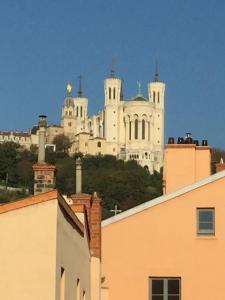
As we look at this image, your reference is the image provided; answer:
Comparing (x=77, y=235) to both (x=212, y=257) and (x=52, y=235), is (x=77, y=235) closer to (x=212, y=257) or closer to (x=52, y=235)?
(x=52, y=235)

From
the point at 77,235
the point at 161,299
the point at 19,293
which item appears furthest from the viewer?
the point at 161,299

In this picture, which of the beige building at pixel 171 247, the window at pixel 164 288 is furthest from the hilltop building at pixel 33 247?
the window at pixel 164 288

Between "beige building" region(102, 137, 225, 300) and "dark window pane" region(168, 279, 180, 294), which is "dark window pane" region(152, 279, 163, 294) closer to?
"beige building" region(102, 137, 225, 300)

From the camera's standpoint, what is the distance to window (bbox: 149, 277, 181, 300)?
22188mm

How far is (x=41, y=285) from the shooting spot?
13570mm

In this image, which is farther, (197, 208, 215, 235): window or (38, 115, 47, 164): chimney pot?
(197, 208, 215, 235): window

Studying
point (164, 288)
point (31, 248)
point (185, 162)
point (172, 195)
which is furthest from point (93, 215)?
point (31, 248)

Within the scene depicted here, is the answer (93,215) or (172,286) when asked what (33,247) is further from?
(172,286)

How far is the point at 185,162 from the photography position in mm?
26266

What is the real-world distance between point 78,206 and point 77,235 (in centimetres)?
117

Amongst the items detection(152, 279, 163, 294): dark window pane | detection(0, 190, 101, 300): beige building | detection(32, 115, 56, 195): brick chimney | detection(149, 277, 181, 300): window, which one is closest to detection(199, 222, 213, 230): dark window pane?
detection(149, 277, 181, 300): window

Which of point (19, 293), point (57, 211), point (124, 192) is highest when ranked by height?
point (124, 192)

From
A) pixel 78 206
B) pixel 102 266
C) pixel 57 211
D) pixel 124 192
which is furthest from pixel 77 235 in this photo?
pixel 124 192

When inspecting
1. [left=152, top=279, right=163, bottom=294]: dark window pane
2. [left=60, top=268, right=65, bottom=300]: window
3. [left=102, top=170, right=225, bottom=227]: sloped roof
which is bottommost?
[left=60, top=268, right=65, bottom=300]: window
